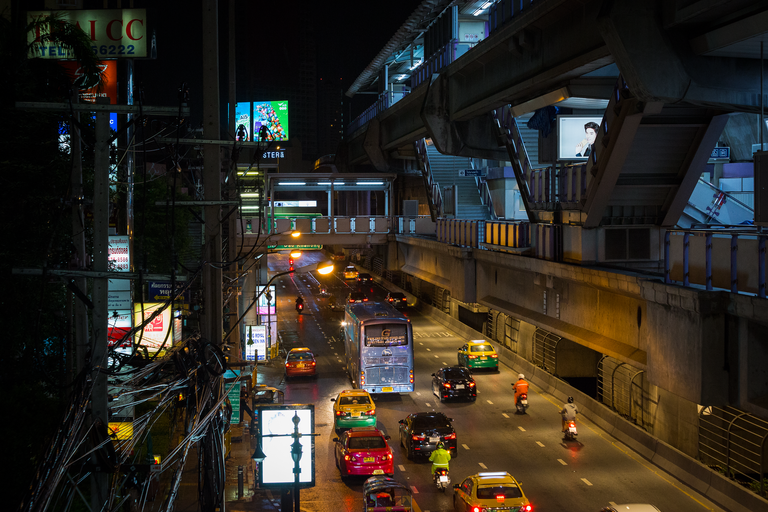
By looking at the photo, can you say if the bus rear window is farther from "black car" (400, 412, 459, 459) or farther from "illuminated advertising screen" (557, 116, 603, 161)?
"illuminated advertising screen" (557, 116, 603, 161)

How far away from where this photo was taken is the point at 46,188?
42.8 feet

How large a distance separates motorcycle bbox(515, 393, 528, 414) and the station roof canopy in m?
26.6

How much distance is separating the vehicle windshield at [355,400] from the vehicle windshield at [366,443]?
4879 mm

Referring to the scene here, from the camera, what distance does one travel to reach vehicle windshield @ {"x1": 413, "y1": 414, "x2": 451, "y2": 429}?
21.4m

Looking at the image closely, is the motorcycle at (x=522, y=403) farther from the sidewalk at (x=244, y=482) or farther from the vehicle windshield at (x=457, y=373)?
the sidewalk at (x=244, y=482)

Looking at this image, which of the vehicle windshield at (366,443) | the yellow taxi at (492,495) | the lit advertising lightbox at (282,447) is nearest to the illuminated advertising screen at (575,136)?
the vehicle windshield at (366,443)

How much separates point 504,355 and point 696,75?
22.2 metres

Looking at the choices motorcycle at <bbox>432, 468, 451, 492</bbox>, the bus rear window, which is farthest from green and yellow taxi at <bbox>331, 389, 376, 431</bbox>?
motorcycle at <bbox>432, 468, 451, 492</bbox>

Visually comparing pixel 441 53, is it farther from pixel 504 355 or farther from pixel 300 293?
pixel 300 293

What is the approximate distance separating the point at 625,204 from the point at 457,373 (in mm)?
10088

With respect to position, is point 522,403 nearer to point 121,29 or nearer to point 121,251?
point 121,251

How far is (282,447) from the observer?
54.2 ft

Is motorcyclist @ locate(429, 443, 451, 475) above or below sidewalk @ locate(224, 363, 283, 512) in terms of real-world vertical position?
above

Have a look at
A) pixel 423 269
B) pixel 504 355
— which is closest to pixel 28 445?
pixel 504 355
